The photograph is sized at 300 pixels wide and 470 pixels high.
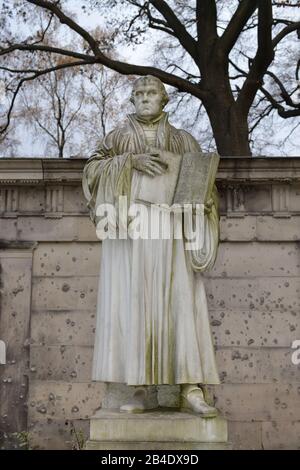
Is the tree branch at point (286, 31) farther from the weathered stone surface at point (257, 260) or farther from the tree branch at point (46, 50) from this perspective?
the weathered stone surface at point (257, 260)

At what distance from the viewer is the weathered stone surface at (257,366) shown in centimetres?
829

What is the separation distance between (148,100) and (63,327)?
12.5 feet

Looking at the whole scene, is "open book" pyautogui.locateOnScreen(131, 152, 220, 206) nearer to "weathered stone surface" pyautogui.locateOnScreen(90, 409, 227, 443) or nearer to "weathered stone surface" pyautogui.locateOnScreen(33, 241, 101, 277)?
"weathered stone surface" pyautogui.locateOnScreen(90, 409, 227, 443)

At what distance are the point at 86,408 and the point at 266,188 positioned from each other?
11.8ft

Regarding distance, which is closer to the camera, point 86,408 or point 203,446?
point 203,446

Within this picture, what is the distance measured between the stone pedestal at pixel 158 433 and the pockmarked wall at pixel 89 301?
3601 mm

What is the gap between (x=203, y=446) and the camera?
4.65 metres

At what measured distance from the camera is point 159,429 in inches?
185

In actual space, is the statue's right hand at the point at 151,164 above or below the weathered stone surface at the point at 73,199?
below

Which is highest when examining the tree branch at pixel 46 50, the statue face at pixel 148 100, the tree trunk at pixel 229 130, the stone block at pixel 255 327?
the tree branch at pixel 46 50

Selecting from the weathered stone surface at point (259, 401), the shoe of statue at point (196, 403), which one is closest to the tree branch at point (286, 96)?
the weathered stone surface at point (259, 401)

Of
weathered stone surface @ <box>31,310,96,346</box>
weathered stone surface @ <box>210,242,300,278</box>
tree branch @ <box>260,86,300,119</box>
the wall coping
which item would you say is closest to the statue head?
the wall coping

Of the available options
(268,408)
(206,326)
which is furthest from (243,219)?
(206,326)
